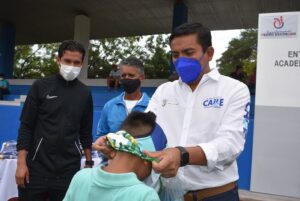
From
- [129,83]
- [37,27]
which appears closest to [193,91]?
[129,83]

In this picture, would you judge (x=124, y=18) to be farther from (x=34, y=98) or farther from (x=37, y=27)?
(x=34, y=98)

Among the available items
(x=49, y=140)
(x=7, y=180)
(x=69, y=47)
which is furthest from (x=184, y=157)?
(x=7, y=180)

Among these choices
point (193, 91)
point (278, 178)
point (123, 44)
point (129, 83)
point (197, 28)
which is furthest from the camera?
point (123, 44)

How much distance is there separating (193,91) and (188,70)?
12cm

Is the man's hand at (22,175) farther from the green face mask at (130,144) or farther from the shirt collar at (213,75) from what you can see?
the shirt collar at (213,75)

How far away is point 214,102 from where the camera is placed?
159 cm

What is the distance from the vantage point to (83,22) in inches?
647

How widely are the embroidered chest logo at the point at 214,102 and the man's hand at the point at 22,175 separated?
5.14 feet

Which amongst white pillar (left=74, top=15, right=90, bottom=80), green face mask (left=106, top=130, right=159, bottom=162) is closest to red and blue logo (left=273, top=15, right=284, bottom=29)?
green face mask (left=106, top=130, right=159, bottom=162)

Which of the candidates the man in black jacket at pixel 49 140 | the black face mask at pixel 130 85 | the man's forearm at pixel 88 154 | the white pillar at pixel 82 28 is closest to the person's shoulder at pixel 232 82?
the man in black jacket at pixel 49 140

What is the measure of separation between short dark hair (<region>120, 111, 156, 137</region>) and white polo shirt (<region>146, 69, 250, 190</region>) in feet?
0.82

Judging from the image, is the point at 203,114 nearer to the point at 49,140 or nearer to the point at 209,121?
the point at 209,121

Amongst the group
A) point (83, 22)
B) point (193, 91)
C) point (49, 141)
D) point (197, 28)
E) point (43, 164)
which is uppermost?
point (83, 22)

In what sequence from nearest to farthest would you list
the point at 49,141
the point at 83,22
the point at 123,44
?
A: the point at 49,141
the point at 83,22
the point at 123,44
